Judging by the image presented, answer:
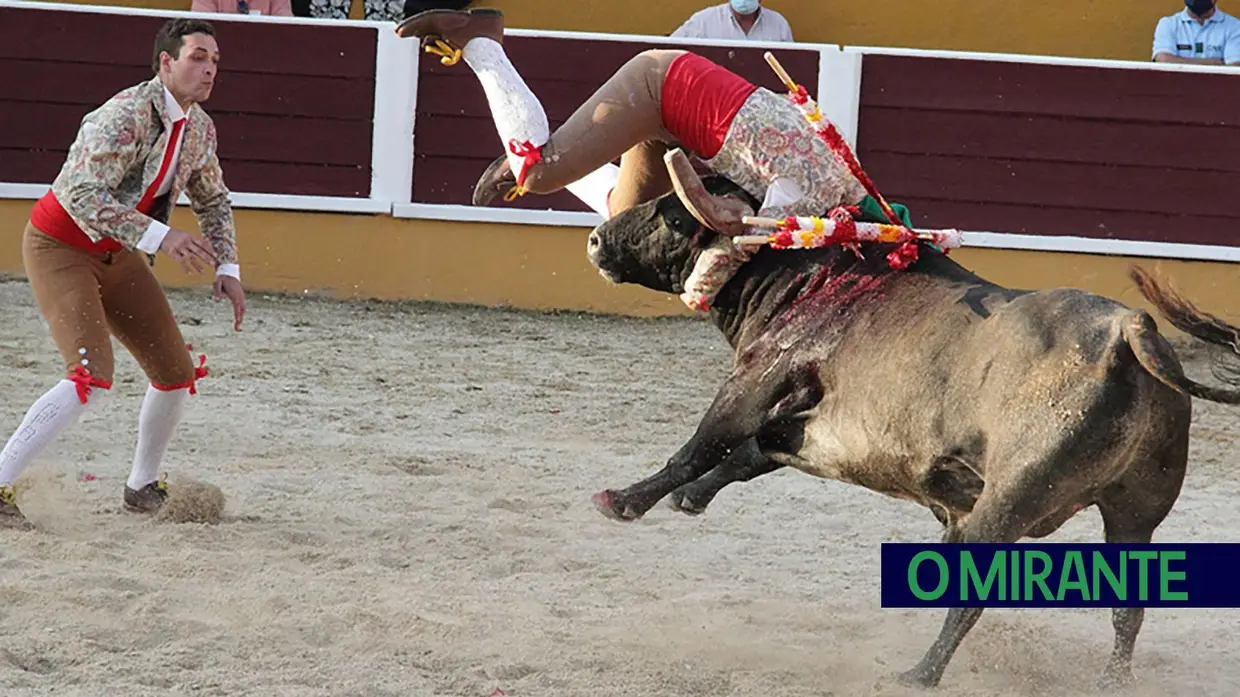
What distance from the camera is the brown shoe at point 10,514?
15.9 ft

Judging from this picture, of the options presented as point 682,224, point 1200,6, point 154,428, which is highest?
point 1200,6

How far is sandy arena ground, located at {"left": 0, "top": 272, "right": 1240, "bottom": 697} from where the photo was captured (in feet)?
13.0

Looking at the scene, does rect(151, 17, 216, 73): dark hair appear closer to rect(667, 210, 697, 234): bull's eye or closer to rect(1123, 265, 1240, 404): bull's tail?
rect(667, 210, 697, 234): bull's eye

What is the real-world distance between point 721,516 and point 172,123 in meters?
1.99

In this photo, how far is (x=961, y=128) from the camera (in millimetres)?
8781

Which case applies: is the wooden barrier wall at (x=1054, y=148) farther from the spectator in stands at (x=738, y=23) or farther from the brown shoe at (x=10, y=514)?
the brown shoe at (x=10, y=514)

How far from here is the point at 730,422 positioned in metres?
4.12

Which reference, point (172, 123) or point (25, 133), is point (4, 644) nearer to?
point (172, 123)

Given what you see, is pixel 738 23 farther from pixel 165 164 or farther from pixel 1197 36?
pixel 165 164

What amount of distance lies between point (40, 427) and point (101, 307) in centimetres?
36

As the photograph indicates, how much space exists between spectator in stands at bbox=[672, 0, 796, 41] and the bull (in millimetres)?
5003

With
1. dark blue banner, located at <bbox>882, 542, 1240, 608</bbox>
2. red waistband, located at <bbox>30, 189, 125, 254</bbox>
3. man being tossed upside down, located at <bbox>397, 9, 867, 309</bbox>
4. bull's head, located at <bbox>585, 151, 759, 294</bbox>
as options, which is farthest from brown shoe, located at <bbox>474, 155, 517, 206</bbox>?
dark blue banner, located at <bbox>882, 542, 1240, 608</bbox>

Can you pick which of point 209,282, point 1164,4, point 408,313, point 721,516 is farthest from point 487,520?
point 1164,4

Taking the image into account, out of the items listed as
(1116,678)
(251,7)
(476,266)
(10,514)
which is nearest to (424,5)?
(251,7)
